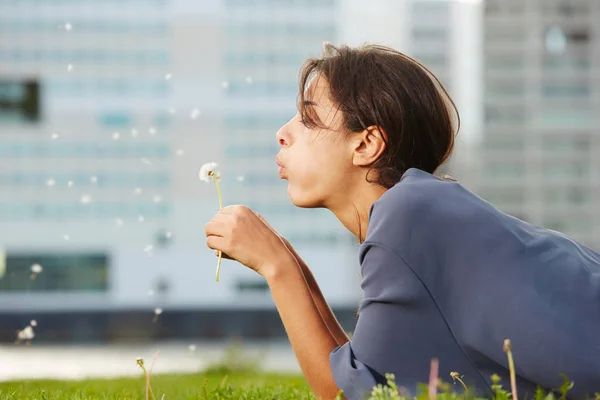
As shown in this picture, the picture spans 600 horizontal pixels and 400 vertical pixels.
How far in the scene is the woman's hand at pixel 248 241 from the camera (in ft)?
2.86

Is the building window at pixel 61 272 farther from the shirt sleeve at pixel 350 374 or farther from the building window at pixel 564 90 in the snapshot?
the shirt sleeve at pixel 350 374

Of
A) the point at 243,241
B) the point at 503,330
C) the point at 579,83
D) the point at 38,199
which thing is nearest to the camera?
the point at 503,330

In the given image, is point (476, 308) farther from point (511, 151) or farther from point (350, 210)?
point (511, 151)

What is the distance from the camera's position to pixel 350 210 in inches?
38.4

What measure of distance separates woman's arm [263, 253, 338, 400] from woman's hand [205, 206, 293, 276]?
0.4 inches

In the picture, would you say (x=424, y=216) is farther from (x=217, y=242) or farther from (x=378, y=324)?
(x=217, y=242)

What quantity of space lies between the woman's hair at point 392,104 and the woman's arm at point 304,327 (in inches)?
6.9

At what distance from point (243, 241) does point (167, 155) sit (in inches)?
818

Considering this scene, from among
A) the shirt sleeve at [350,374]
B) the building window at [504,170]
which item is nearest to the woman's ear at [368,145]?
the shirt sleeve at [350,374]

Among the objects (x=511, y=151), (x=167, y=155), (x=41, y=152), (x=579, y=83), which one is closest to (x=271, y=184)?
(x=167, y=155)

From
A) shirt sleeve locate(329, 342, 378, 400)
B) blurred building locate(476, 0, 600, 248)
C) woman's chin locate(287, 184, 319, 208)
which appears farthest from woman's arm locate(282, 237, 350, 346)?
blurred building locate(476, 0, 600, 248)

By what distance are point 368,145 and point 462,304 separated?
0.25 metres

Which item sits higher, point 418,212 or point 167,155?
point 418,212

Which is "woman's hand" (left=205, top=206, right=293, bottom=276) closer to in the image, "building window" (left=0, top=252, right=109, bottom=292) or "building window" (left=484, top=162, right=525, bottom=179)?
"building window" (left=0, top=252, right=109, bottom=292)
